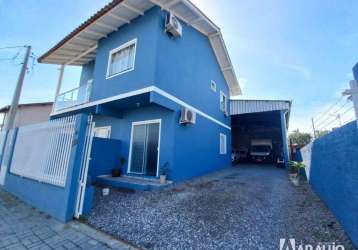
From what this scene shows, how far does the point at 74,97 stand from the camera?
9.81m

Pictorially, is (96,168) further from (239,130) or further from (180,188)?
(239,130)

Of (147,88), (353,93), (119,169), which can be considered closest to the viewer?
(353,93)

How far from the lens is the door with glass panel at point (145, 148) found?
25.2ft

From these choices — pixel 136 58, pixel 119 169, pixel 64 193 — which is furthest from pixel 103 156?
pixel 136 58

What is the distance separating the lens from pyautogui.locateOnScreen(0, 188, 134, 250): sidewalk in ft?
9.54

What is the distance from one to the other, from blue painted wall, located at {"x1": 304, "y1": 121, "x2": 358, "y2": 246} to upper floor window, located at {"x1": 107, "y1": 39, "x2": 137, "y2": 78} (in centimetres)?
695

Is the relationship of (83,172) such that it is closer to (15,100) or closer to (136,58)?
(136,58)

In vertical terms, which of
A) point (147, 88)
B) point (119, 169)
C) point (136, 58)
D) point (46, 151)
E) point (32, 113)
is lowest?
point (119, 169)

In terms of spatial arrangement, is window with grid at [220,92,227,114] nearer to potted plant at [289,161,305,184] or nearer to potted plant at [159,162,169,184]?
potted plant at [289,161,305,184]

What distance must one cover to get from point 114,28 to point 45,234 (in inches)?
335

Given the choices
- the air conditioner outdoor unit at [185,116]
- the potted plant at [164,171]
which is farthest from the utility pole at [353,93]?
the potted plant at [164,171]

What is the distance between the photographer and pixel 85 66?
12617mm

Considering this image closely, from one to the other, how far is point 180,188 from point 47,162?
4246 mm

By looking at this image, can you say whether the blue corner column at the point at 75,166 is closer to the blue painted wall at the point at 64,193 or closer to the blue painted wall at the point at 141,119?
the blue painted wall at the point at 64,193
